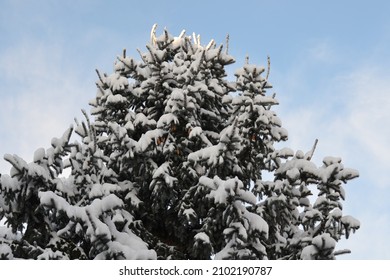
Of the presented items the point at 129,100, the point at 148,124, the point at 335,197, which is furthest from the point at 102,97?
the point at 335,197

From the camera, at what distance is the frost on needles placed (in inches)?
339

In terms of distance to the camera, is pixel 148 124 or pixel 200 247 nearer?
pixel 200 247

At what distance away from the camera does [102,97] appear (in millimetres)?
12375

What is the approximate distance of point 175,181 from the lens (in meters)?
10.6

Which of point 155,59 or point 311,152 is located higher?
point 155,59

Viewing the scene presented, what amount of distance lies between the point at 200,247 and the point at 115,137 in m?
3.10

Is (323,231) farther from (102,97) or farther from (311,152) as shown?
(102,97)

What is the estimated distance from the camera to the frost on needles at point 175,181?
8602mm

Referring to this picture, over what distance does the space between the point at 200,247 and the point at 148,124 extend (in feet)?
11.0
